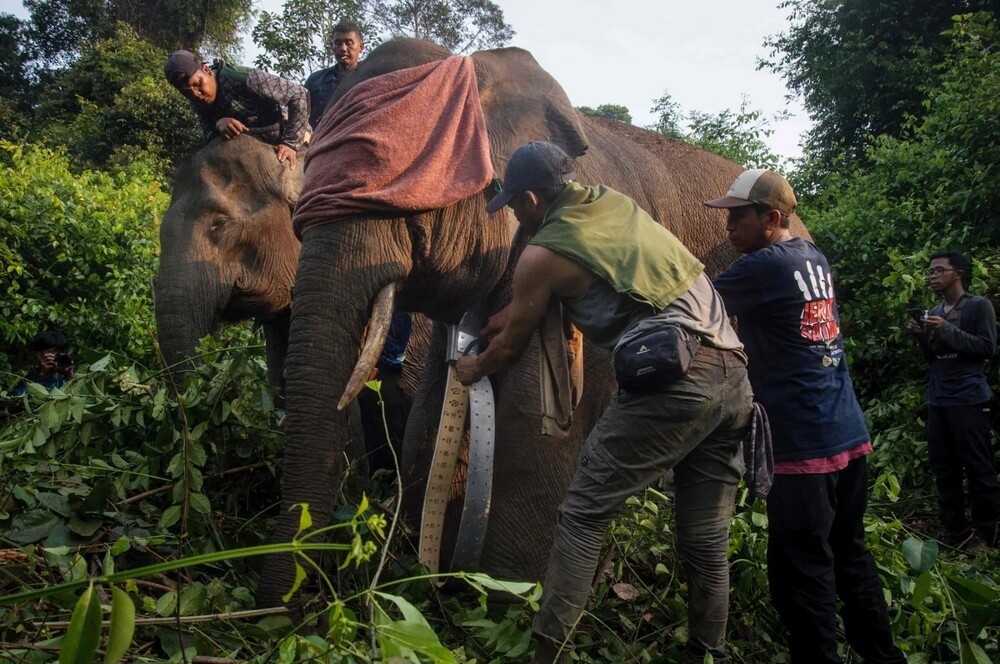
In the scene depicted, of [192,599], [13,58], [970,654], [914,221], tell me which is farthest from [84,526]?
[13,58]

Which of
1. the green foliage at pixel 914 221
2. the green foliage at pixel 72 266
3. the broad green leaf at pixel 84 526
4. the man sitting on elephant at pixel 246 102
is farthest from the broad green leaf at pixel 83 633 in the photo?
the green foliage at pixel 72 266

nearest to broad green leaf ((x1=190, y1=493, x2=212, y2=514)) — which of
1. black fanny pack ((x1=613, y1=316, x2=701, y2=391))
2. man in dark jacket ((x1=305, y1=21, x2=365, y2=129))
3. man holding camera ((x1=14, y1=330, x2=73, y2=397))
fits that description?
black fanny pack ((x1=613, y1=316, x2=701, y2=391))

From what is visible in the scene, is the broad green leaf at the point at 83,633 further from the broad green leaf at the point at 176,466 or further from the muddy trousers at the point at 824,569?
the muddy trousers at the point at 824,569

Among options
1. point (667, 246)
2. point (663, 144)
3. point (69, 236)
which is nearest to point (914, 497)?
point (663, 144)

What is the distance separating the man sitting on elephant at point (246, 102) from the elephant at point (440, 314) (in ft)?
8.59

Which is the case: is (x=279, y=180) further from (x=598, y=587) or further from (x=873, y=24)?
(x=873, y=24)

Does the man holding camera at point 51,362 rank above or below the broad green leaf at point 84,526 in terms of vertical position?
above

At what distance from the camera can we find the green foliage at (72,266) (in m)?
8.31

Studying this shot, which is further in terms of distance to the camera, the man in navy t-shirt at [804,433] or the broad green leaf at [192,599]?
the man in navy t-shirt at [804,433]

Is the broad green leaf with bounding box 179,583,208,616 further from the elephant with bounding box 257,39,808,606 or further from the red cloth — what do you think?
the red cloth

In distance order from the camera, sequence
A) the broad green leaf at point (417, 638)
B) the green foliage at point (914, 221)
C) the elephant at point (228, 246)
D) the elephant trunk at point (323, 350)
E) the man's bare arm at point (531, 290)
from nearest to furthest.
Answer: the broad green leaf at point (417, 638) → the man's bare arm at point (531, 290) → the elephant trunk at point (323, 350) → the elephant at point (228, 246) → the green foliage at point (914, 221)

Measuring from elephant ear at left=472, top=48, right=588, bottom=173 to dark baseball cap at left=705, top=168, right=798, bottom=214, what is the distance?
0.98 meters

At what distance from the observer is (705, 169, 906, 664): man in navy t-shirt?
3318mm

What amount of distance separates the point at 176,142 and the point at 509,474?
62.7ft
